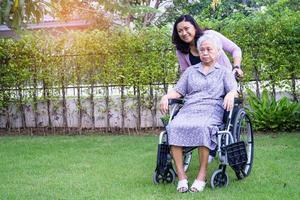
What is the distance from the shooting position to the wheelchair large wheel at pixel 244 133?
448 cm

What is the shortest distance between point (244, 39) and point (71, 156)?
3204 mm

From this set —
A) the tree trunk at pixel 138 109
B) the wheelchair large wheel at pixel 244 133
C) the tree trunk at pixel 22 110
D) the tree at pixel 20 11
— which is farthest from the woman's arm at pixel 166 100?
the tree trunk at pixel 22 110

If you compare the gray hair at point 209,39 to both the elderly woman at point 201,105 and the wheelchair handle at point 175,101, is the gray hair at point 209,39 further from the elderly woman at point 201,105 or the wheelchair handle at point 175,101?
the wheelchair handle at point 175,101

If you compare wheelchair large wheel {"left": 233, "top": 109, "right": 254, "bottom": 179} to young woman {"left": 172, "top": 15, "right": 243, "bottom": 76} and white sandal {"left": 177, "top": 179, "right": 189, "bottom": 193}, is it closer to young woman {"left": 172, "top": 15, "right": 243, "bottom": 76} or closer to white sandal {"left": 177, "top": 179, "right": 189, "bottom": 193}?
young woman {"left": 172, "top": 15, "right": 243, "bottom": 76}

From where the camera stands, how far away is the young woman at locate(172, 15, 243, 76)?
473 centimetres

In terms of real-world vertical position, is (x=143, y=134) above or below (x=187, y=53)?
below

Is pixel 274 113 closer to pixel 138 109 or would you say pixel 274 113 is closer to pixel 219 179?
pixel 138 109

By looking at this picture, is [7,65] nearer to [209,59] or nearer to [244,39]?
[244,39]

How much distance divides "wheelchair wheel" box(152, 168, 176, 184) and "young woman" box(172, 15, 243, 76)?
1060 mm

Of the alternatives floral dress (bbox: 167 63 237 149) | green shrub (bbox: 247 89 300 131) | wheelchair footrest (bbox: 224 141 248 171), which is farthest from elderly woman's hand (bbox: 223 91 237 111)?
green shrub (bbox: 247 89 300 131)

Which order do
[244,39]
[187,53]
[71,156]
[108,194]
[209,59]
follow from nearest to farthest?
[108,194] → [209,59] → [187,53] → [71,156] → [244,39]

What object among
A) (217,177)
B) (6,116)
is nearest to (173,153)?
(217,177)

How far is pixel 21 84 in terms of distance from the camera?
27.5 feet

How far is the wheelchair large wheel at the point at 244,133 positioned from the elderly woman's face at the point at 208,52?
503mm
